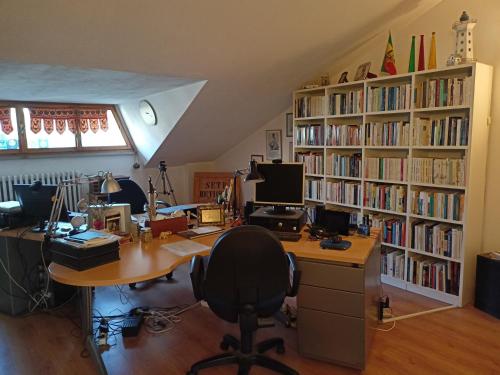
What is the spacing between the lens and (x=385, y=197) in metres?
3.60

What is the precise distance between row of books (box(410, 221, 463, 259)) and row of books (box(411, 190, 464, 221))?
0.12 meters

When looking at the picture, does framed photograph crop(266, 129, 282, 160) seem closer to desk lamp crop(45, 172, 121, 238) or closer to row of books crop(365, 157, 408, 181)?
row of books crop(365, 157, 408, 181)

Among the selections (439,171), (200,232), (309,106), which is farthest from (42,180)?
(439,171)

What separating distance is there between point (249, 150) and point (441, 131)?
2.80 m

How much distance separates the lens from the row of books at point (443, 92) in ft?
9.71

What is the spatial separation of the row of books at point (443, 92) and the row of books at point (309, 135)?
3.64ft

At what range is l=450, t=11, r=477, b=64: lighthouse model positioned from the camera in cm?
298

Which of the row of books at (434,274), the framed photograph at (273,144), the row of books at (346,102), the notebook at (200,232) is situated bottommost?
the row of books at (434,274)

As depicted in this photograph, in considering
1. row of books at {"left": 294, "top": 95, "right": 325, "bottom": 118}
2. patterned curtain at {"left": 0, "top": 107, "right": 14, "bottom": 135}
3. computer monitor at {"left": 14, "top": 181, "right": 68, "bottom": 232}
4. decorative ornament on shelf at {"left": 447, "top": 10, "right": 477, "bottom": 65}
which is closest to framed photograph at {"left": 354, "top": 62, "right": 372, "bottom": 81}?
row of books at {"left": 294, "top": 95, "right": 325, "bottom": 118}

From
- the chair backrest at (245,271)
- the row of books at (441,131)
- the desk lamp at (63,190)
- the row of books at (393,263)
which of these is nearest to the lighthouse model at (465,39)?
the row of books at (441,131)

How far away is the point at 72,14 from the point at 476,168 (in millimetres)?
3220

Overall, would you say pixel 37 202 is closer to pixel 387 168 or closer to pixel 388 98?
pixel 387 168

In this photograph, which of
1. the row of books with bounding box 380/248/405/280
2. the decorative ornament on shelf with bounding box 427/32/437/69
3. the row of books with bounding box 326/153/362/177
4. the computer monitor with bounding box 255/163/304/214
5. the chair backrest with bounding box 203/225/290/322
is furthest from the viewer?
the row of books with bounding box 326/153/362/177

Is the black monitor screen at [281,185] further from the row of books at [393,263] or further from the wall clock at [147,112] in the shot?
the wall clock at [147,112]
